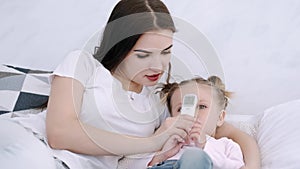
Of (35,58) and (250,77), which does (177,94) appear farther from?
(35,58)

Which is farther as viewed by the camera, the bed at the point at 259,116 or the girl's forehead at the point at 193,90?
the girl's forehead at the point at 193,90

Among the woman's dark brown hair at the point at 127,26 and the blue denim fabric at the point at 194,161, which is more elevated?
the woman's dark brown hair at the point at 127,26

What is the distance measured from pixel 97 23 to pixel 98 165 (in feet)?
2.86

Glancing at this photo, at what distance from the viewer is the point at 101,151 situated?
117 cm

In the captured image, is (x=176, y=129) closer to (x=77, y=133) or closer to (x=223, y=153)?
(x=223, y=153)

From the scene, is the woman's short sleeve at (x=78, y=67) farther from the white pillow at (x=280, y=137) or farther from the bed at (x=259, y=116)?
the white pillow at (x=280, y=137)

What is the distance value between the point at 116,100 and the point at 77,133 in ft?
0.51

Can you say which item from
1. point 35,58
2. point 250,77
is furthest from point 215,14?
point 35,58

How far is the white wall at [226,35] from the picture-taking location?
5.85ft

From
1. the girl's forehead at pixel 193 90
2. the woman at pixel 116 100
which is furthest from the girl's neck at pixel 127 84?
the girl's forehead at pixel 193 90

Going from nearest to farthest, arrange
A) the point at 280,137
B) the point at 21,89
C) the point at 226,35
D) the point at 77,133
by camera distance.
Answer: the point at 77,133
the point at 280,137
the point at 21,89
the point at 226,35

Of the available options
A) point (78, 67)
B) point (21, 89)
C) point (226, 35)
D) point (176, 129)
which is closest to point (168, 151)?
point (176, 129)

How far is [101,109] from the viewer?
47.9 inches

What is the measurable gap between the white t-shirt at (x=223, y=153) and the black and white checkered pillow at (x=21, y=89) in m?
0.47
